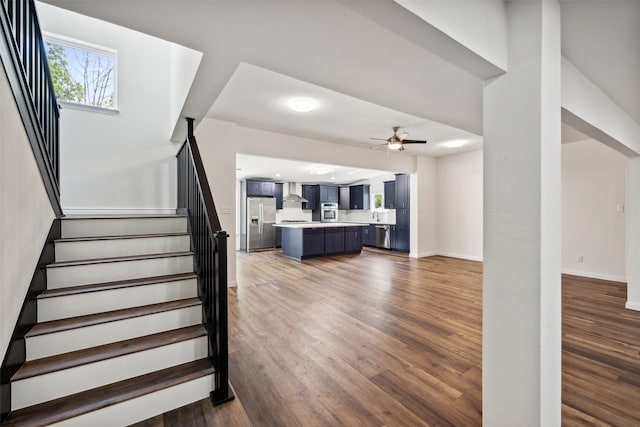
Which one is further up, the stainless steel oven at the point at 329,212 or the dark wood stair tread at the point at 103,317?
the stainless steel oven at the point at 329,212

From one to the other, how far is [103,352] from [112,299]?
40 centimetres

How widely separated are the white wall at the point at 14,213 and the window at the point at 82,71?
2219 mm

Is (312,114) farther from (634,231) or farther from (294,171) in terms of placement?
(634,231)

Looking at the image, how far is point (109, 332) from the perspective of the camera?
5.80 feet

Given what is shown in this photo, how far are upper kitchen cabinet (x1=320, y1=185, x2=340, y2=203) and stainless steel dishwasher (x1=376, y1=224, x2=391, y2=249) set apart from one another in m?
2.56

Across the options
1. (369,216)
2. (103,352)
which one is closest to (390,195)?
(369,216)

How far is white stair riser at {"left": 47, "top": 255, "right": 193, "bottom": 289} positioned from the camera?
1.93 meters

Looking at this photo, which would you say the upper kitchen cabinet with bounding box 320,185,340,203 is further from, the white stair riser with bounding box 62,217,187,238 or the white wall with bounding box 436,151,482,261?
the white stair riser with bounding box 62,217,187,238

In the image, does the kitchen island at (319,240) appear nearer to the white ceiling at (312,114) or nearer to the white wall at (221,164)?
the white ceiling at (312,114)

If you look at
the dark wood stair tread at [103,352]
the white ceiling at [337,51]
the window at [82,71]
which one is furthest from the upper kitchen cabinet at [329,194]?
the dark wood stair tread at [103,352]

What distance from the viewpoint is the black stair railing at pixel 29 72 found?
1.37m

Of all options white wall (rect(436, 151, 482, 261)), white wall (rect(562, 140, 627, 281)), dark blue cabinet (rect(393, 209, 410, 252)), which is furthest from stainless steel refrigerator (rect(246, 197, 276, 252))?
white wall (rect(562, 140, 627, 281))

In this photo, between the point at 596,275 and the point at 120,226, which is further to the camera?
the point at 596,275

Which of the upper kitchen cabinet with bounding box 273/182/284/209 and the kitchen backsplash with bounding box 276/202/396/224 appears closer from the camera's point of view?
the upper kitchen cabinet with bounding box 273/182/284/209
